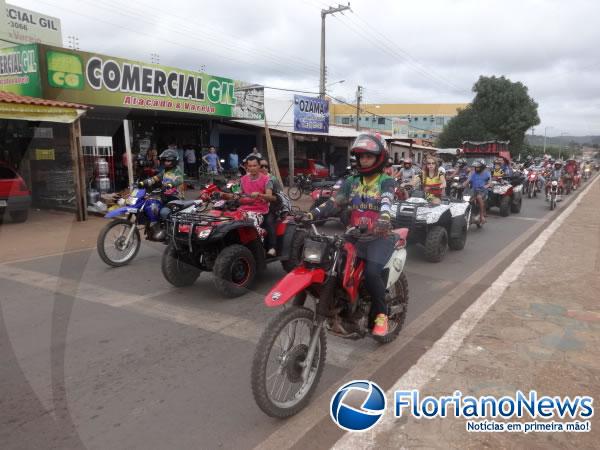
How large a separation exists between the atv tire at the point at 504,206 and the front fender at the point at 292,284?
1182 cm

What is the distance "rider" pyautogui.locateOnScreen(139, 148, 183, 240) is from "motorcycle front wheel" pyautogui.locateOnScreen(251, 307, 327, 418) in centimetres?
441

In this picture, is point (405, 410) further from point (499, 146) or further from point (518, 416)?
point (499, 146)

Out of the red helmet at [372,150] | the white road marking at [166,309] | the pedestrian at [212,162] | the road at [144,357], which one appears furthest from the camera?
the pedestrian at [212,162]

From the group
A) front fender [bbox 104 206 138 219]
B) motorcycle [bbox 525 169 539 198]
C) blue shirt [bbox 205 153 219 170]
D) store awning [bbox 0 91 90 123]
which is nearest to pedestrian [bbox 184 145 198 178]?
blue shirt [bbox 205 153 219 170]

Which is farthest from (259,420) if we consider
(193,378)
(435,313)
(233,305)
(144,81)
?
(144,81)

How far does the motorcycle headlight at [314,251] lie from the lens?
3.25 m

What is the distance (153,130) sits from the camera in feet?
61.9

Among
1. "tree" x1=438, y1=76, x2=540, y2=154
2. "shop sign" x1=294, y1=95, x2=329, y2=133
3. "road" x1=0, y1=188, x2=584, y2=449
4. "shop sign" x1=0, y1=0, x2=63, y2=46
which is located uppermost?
"shop sign" x1=0, y1=0, x2=63, y2=46

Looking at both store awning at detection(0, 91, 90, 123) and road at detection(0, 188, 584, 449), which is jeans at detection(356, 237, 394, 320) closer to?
road at detection(0, 188, 584, 449)

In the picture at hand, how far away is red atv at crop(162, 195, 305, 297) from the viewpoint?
546 cm

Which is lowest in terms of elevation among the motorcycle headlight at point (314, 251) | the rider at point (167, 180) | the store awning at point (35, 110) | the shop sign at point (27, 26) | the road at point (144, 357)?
the road at point (144, 357)

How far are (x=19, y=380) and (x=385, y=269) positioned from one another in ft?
9.94

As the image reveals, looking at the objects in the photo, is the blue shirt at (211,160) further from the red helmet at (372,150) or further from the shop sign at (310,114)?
the red helmet at (372,150)

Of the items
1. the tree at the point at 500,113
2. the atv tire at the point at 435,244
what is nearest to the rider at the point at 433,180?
the atv tire at the point at 435,244
